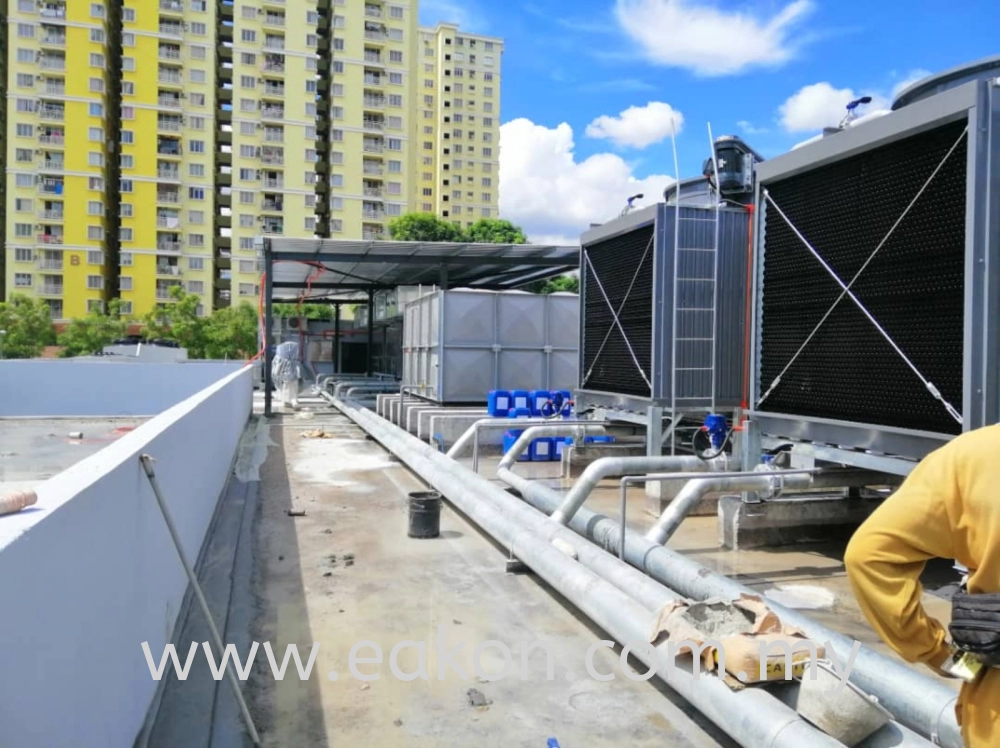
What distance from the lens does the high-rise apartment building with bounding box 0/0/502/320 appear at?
2840 inches

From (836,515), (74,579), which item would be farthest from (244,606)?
(836,515)

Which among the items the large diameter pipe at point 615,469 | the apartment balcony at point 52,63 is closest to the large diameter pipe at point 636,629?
the large diameter pipe at point 615,469

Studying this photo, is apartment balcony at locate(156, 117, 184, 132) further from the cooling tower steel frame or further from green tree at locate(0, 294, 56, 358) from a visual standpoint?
the cooling tower steel frame

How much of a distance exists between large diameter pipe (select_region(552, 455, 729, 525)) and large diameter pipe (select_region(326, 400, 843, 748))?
0.59 meters

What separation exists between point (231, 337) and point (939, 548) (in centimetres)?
5445

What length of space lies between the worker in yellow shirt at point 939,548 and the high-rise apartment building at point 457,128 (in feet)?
421

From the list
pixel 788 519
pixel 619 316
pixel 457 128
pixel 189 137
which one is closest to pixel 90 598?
pixel 788 519

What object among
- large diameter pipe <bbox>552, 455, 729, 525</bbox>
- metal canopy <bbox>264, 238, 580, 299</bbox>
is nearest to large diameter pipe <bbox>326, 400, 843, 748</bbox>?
large diameter pipe <bbox>552, 455, 729, 525</bbox>

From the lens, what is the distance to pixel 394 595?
6316mm

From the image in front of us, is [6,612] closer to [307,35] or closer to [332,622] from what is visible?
[332,622]

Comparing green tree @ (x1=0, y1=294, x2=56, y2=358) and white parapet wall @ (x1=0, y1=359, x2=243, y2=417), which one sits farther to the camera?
green tree @ (x1=0, y1=294, x2=56, y2=358)

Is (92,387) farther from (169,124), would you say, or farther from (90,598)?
(169,124)

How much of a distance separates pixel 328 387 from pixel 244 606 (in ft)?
73.5

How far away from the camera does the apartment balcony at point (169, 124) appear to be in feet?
246
